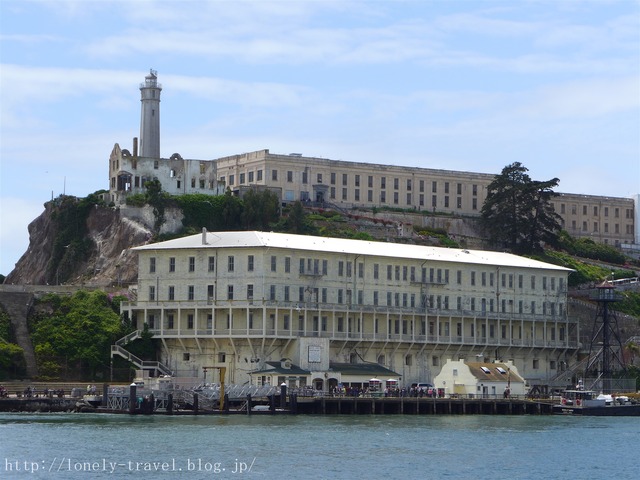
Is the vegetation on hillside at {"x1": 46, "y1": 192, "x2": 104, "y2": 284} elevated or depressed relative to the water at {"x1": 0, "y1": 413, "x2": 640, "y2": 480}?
elevated

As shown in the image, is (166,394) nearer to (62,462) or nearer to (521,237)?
(62,462)

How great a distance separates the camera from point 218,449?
77.0 meters

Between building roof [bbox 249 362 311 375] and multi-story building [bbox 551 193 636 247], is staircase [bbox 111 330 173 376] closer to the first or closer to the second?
building roof [bbox 249 362 311 375]

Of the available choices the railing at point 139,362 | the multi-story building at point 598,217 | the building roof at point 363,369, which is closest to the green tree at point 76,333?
the railing at point 139,362

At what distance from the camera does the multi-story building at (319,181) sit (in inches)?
5482

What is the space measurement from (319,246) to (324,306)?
4.85m

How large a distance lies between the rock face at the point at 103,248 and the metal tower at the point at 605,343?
3666 cm

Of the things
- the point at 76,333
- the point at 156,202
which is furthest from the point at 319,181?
the point at 76,333

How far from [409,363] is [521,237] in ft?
122

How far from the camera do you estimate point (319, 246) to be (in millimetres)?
114938

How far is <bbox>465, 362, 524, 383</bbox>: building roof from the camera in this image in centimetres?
11156

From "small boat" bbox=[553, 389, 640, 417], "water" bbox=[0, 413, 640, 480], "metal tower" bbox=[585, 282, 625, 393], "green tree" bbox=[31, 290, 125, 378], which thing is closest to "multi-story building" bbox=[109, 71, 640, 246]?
"green tree" bbox=[31, 290, 125, 378]

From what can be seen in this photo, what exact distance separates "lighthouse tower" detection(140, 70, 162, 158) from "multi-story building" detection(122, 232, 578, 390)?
28.2m

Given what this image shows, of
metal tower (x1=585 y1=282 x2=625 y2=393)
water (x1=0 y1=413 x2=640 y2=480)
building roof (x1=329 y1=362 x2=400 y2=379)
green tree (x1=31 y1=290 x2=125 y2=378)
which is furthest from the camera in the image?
metal tower (x1=585 y1=282 x2=625 y2=393)
